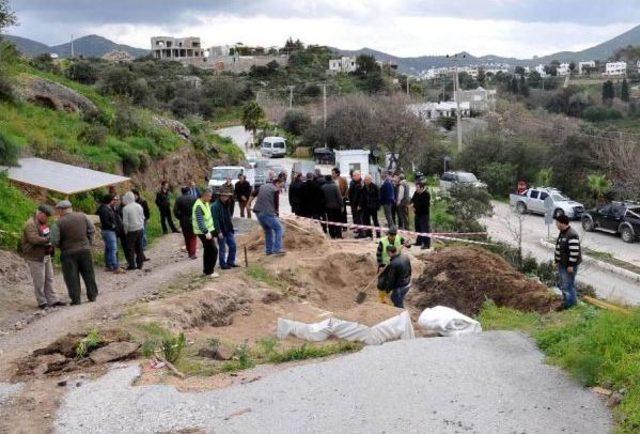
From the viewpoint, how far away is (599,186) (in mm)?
43969

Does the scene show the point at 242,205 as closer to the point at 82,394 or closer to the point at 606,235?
the point at 82,394

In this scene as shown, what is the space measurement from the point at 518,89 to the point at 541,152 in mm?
93892

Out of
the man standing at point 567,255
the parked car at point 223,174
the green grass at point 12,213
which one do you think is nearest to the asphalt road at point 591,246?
the man standing at point 567,255

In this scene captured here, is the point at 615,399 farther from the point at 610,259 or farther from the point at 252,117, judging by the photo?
the point at 252,117

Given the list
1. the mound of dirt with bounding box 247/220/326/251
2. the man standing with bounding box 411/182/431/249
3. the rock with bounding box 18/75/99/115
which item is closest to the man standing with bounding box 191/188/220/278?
the mound of dirt with bounding box 247/220/326/251

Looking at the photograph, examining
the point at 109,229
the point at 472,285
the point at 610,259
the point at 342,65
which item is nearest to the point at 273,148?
the point at 610,259

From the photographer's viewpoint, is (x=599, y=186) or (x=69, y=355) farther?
(x=599, y=186)

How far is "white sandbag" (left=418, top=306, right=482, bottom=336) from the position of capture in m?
10.5

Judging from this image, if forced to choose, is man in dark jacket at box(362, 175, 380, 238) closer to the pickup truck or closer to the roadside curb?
the roadside curb

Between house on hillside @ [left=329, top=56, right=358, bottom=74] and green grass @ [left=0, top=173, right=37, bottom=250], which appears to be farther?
house on hillside @ [left=329, top=56, right=358, bottom=74]

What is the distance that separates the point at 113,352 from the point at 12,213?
8.40 meters

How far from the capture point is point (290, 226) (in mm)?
17406

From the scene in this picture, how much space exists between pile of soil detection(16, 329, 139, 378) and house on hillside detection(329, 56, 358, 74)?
4362 inches

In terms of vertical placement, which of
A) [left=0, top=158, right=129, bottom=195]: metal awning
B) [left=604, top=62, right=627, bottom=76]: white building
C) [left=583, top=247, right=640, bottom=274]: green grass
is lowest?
[left=583, top=247, right=640, bottom=274]: green grass
